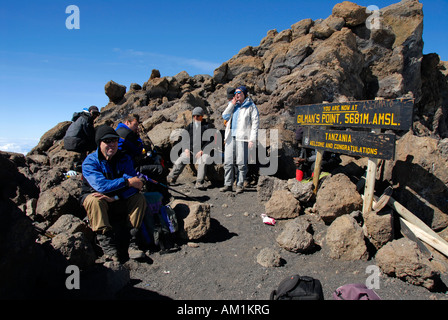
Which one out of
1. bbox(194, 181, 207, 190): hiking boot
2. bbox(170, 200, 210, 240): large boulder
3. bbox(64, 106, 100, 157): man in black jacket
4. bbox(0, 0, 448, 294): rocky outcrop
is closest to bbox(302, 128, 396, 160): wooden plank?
bbox(0, 0, 448, 294): rocky outcrop

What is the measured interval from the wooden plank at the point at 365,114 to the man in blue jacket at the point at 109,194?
4.69 m

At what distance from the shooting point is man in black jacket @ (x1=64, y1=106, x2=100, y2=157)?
26.2 feet

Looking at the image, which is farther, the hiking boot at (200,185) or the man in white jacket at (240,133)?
the hiking boot at (200,185)

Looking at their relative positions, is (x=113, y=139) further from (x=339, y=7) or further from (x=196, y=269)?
(x=339, y=7)

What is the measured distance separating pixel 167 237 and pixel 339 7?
1472cm

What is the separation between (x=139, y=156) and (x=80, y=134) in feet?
6.63

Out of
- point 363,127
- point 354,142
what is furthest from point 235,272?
point 363,127

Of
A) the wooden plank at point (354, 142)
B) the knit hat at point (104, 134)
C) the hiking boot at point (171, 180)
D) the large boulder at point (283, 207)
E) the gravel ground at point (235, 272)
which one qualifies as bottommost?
the gravel ground at point (235, 272)

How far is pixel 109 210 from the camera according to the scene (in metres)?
5.36

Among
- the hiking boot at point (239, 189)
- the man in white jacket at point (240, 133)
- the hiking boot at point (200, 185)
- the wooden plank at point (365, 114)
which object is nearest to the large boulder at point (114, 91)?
the hiking boot at point (200, 185)

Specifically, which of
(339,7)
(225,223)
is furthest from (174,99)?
(225,223)

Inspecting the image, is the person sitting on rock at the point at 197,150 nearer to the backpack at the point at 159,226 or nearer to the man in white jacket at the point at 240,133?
the man in white jacket at the point at 240,133

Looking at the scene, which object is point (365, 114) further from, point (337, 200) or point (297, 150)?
Result: point (297, 150)

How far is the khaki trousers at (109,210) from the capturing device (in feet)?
16.2
